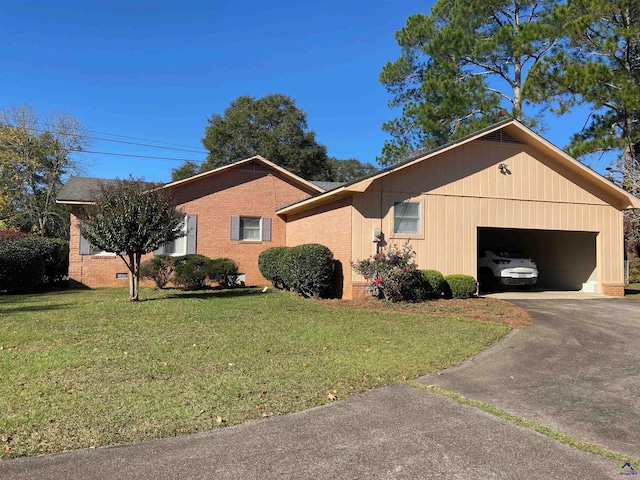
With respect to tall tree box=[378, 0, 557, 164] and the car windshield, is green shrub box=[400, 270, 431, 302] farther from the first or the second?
tall tree box=[378, 0, 557, 164]

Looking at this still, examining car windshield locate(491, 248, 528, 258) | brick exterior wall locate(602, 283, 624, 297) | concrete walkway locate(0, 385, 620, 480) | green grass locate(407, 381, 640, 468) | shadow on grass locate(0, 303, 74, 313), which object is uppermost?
car windshield locate(491, 248, 528, 258)

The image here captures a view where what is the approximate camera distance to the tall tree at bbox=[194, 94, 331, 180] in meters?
37.2

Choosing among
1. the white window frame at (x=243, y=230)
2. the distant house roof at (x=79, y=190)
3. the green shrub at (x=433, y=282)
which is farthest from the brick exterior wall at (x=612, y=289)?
the distant house roof at (x=79, y=190)

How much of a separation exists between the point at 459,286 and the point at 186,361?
8.79 m

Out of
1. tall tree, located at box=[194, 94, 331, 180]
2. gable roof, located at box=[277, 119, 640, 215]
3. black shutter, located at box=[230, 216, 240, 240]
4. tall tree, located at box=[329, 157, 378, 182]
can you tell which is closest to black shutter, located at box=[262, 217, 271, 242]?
black shutter, located at box=[230, 216, 240, 240]

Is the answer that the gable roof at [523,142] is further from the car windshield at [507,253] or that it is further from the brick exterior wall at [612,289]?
the car windshield at [507,253]

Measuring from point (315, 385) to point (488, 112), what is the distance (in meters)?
22.7

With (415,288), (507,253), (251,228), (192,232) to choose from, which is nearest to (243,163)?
(251,228)

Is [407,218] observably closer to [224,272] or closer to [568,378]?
[224,272]

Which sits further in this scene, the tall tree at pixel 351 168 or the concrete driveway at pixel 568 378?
the tall tree at pixel 351 168

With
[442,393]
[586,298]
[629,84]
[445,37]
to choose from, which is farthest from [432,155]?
[445,37]

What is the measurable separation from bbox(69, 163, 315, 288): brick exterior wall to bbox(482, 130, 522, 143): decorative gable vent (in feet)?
27.3

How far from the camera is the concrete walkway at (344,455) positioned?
3.33m

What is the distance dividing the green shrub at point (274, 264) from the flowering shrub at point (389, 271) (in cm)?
339
